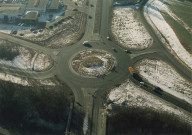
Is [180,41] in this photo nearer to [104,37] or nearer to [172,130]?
[104,37]

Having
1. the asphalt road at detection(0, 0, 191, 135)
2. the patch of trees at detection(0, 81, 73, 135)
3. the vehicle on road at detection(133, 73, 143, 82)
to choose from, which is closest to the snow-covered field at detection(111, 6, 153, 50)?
the asphalt road at detection(0, 0, 191, 135)

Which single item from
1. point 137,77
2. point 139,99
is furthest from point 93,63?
point 139,99

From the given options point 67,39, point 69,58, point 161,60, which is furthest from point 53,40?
point 161,60

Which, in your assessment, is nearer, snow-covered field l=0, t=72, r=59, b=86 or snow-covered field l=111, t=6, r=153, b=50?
snow-covered field l=0, t=72, r=59, b=86

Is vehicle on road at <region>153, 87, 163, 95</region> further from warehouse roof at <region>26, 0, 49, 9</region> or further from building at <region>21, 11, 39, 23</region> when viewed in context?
warehouse roof at <region>26, 0, 49, 9</region>

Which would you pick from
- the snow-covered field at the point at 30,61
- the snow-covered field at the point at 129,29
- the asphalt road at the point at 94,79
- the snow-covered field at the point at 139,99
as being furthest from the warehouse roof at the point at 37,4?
the snow-covered field at the point at 139,99

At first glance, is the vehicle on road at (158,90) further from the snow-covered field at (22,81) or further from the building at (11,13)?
the building at (11,13)

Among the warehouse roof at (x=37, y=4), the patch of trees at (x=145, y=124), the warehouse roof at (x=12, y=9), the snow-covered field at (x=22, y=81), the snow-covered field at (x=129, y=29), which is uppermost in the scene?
the warehouse roof at (x=37, y=4)
